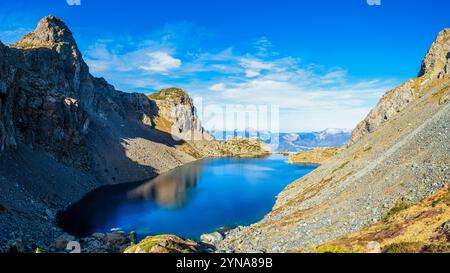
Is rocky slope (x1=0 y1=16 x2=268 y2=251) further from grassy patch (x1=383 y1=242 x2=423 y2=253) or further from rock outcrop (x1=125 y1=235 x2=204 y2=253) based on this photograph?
grassy patch (x1=383 y1=242 x2=423 y2=253)

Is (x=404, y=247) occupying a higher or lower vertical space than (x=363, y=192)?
lower

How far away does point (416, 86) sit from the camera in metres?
109

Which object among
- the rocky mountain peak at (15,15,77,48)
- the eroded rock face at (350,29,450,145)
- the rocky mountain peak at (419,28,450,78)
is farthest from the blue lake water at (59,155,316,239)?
the rocky mountain peak at (15,15,77,48)

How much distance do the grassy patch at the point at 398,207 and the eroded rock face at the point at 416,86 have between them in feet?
240

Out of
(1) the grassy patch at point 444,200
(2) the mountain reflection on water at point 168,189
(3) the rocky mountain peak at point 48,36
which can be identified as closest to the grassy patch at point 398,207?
(1) the grassy patch at point 444,200

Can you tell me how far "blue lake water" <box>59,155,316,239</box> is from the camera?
6325 centimetres

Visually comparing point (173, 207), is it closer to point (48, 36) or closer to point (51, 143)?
point (51, 143)

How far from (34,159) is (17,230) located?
40.8 m

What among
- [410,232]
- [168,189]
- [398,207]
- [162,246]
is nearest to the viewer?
[410,232]

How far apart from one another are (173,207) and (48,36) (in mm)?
117045

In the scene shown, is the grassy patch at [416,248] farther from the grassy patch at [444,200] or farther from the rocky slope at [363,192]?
the rocky slope at [363,192]

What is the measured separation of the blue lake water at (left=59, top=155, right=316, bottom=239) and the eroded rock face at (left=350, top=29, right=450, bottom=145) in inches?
1592

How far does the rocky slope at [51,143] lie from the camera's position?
61656 millimetres

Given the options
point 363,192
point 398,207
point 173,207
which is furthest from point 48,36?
point 398,207
